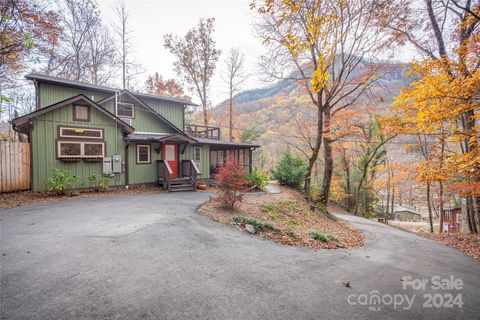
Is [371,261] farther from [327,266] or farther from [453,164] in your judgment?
[453,164]

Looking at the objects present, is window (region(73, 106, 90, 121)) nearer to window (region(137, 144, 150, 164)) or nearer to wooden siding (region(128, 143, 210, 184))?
wooden siding (region(128, 143, 210, 184))

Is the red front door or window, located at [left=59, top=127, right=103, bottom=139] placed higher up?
window, located at [left=59, top=127, right=103, bottom=139]

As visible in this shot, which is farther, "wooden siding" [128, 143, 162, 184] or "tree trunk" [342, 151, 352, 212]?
"tree trunk" [342, 151, 352, 212]

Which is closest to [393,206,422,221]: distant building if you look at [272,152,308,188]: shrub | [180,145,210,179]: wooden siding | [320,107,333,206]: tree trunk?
[272,152,308,188]: shrub

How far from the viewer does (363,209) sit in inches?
895

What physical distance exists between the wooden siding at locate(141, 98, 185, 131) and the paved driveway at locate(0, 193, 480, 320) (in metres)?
11.6

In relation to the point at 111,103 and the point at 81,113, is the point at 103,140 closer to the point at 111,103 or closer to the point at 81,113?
the point at 81,113

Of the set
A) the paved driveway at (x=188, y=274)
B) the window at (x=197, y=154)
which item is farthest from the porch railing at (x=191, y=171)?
the paved driveway at (x=188, y=274)

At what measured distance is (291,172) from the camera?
16766 millimetres

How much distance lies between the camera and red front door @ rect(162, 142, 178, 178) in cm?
1398

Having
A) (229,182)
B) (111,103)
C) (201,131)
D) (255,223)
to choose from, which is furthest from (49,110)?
(255,223)

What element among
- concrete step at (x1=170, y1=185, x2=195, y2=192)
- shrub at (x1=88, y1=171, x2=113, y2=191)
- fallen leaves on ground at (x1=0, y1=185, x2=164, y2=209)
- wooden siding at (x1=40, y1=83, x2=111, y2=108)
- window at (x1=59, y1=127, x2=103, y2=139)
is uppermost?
wooden siding at (x1=40, y1=83, x2=111, y2=108)

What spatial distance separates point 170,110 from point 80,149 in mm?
7305

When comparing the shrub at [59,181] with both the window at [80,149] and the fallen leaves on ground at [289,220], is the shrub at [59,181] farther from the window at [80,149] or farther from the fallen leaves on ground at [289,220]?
the fallen leaves on ground at [289,220]
